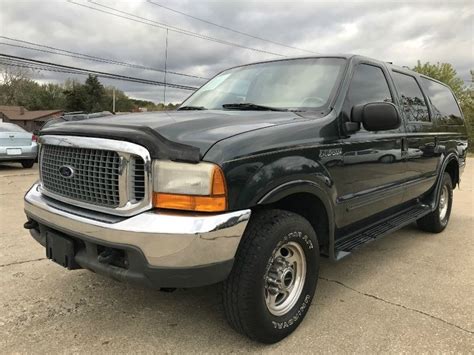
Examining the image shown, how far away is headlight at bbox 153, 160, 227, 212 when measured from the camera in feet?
7.34

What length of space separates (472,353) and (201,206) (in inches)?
74.9

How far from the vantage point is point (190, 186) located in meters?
2.25

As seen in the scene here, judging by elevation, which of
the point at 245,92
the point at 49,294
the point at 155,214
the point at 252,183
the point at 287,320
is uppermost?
the point at 245,92

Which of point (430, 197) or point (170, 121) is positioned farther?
point (430, 197)

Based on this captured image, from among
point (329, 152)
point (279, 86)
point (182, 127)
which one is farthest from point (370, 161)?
point (182, 127)

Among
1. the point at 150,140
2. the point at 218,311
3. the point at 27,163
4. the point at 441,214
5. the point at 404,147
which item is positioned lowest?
the point at 27,163

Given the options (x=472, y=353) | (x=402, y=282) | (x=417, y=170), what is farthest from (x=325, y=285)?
(x=417, y=170)

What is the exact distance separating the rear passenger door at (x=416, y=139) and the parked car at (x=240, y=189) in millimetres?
404

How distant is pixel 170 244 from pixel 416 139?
315 centimetres

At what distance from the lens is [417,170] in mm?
4477

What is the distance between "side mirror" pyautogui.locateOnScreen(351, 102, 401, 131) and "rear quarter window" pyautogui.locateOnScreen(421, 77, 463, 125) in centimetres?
218

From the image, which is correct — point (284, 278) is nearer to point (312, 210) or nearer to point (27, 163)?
point (312, 210)

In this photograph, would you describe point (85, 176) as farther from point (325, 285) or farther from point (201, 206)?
point (325, 285)

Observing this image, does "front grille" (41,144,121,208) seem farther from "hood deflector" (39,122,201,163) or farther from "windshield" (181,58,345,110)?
"windshield" (181,58,345,110)
